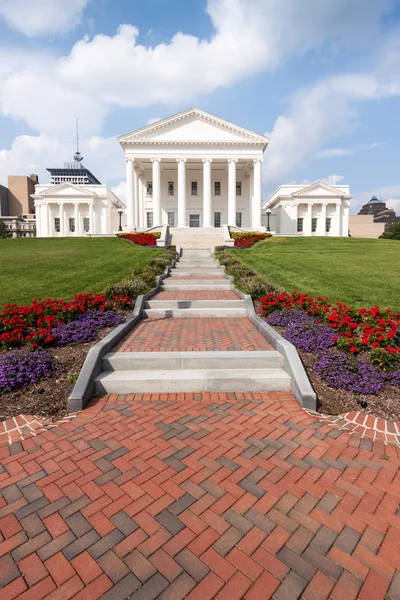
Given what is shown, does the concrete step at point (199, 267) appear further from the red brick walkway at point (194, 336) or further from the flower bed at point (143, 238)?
the flower bed at point (143, 238)

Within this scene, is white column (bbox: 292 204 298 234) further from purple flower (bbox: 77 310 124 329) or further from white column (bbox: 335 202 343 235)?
purple flower (bbox: 77 310 124 329)

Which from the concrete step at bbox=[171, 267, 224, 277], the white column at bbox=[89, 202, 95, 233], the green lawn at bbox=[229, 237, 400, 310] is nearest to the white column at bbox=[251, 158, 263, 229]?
the green lawn at bbox=[229, 237, 400, 310]

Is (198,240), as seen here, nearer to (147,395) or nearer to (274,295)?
(274,295)

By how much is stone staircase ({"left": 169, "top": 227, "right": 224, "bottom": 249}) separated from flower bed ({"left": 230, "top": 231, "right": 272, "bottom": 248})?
4.52ft

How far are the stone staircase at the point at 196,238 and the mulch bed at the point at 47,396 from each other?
22295 mm

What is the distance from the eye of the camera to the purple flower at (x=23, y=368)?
536 cm

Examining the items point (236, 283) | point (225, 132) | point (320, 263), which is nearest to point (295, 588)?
point (236, 283)

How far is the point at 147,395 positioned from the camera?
5500 millimetres

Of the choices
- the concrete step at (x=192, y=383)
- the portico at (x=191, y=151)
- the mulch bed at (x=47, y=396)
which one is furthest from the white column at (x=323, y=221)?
the mulch bed at (x=47, y=396)

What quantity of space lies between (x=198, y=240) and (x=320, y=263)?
1638 cm

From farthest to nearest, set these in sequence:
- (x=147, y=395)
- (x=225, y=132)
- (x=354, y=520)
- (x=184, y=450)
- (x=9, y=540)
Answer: (x=225, y=132), (x=147, y=395), (x=184, y=450), (x=354, y=520), (x=9, y=540)

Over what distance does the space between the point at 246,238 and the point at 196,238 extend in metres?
5.23

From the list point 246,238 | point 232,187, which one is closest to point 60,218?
point 232,187

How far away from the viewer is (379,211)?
505ft
